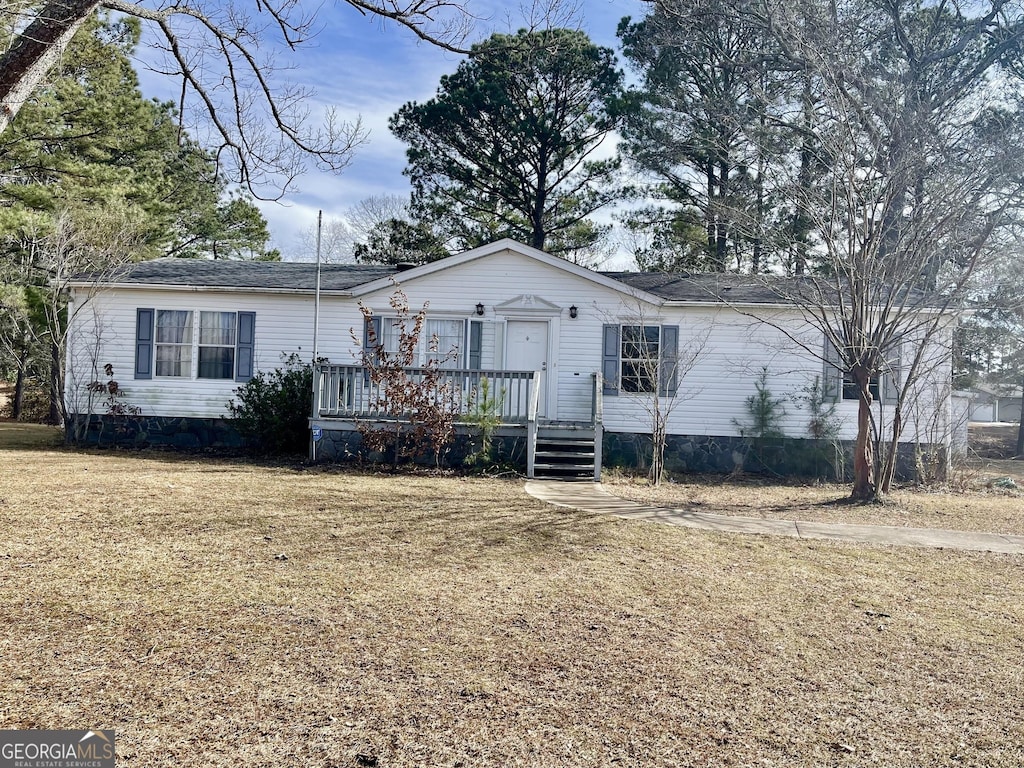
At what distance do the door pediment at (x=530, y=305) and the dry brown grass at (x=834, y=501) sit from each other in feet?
11.9

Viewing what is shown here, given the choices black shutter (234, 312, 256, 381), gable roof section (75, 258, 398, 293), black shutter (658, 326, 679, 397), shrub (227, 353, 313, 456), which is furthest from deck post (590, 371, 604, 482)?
black shutter (234, 312, 256, 381)

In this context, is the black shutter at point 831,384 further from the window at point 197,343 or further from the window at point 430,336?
the window at point 197,343

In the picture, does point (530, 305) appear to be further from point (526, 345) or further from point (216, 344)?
point (216, 344)

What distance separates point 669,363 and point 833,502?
4.63m

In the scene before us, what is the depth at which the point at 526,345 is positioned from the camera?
13.6 metres

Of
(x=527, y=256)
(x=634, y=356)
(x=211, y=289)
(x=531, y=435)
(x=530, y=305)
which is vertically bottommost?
(x=531, y=435)

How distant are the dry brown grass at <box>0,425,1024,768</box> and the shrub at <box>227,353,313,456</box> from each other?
204 inches

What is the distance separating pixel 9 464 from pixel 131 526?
5320 millimetres

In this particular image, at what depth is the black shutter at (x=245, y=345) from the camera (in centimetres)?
1390

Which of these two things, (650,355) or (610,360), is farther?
(610,360)

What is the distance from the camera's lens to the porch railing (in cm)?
1134

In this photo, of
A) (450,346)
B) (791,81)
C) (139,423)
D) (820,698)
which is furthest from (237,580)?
(791,81)

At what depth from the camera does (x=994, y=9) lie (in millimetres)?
15500
